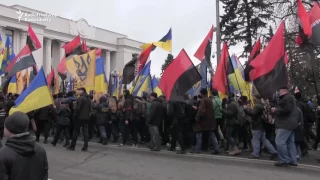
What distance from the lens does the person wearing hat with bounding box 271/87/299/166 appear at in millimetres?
7516

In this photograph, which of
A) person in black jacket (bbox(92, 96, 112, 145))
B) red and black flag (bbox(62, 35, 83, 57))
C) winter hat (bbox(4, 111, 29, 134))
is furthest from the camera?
red and black flag (bbox(62, 35, 83, 57))

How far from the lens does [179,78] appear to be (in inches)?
373

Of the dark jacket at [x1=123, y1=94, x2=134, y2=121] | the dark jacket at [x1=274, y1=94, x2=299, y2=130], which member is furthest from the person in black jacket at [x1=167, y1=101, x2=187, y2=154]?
the dark jacket at [x1=274, y1=94, x2=299, y2=130]

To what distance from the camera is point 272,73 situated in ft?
25.8

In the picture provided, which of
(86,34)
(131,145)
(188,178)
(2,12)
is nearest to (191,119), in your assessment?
(131,145)


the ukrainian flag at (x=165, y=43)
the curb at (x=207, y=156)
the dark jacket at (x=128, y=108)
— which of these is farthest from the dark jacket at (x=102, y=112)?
the ukrainian flag at (x=165, y=43)

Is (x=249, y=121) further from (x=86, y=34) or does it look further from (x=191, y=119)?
(x=86, y=34)

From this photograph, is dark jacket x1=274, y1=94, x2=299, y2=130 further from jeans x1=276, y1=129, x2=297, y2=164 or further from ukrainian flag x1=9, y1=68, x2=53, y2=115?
ukrainian flag x1=9, y1=68, x2=53, y2=115

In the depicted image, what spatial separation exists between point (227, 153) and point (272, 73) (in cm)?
282

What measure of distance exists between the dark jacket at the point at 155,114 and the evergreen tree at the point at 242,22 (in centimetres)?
1881

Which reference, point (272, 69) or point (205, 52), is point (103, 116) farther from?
point (272, 69)

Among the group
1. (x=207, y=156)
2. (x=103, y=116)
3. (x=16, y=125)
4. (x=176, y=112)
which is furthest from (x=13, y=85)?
(x=16, y=125)

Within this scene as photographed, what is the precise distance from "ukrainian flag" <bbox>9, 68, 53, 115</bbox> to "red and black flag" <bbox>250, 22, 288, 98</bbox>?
4.41 meters

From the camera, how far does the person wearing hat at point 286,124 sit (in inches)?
296
